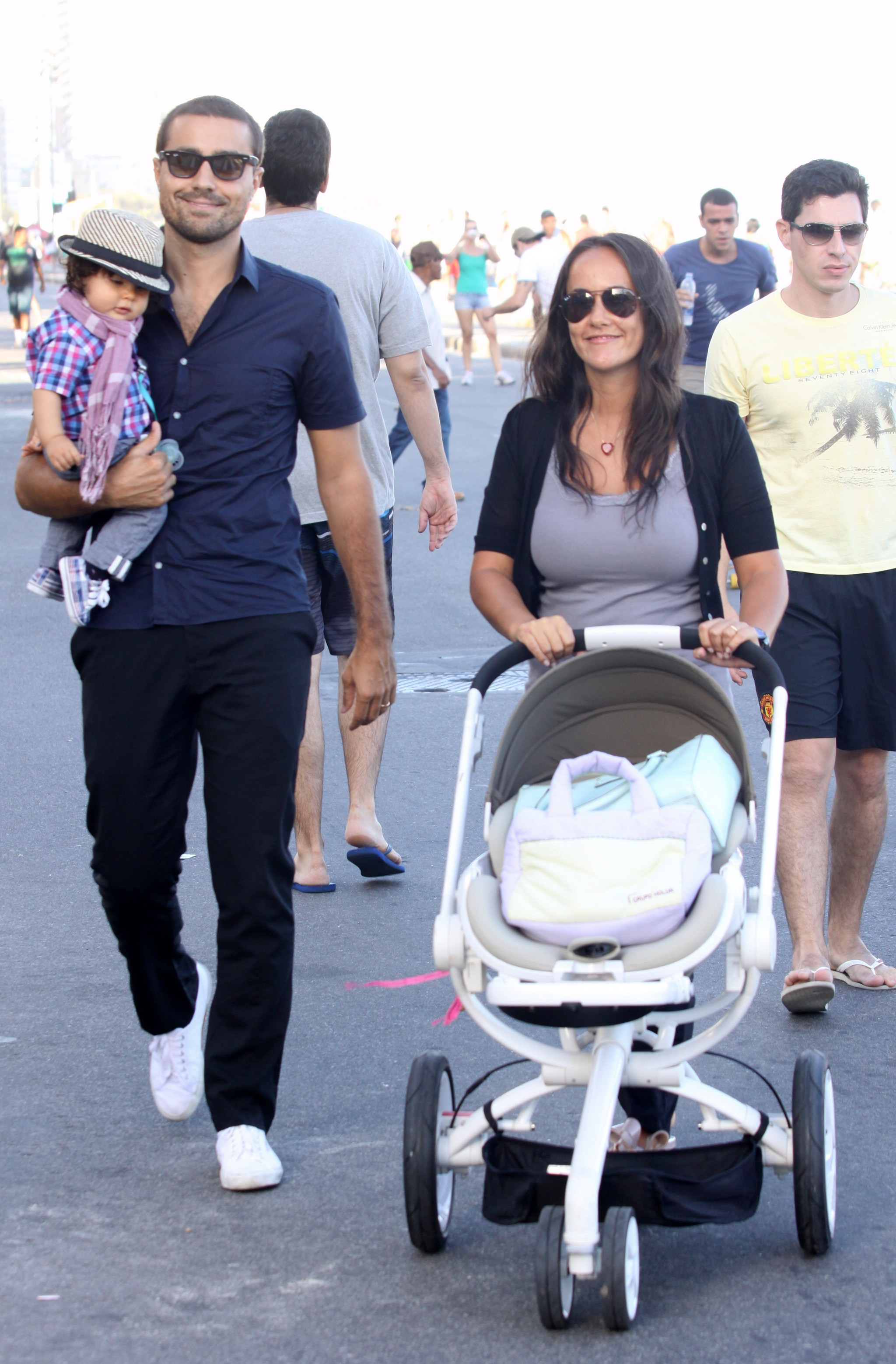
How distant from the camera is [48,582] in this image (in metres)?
3.84

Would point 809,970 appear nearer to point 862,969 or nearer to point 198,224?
point 862,969

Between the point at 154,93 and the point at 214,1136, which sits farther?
the point at 154,93

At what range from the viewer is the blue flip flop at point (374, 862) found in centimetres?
591

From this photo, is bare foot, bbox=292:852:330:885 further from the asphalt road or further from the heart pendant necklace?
the heart pendant necklace

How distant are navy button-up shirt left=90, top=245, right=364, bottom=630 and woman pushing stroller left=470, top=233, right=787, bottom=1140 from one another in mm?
468

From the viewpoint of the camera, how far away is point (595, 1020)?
10.0 feet

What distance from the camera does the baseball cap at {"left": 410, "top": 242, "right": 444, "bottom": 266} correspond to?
13547mm

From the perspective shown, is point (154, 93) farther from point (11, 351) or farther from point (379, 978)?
point (379, 978)

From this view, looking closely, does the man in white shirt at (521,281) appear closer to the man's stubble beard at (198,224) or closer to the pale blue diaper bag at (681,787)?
the man's stubble beard at (198,224)

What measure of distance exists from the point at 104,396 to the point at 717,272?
7.32m

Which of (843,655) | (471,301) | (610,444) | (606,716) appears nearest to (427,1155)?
(606,716)

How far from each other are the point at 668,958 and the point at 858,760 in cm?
223

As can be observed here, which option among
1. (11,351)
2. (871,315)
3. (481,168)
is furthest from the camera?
(481,168)

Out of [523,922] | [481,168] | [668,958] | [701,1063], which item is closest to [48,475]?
[523,922]
